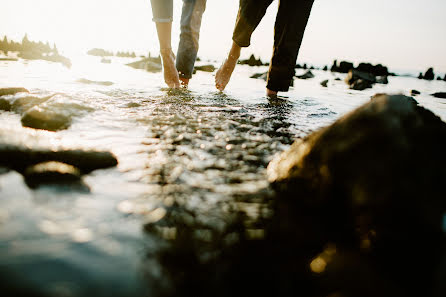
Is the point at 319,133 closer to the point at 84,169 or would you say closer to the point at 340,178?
the point at 340,178

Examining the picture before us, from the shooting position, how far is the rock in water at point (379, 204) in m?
0.65

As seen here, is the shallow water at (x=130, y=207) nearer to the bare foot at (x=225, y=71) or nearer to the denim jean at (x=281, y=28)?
the denim jean at (x=281, y=28)

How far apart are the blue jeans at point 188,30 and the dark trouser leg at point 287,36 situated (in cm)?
128

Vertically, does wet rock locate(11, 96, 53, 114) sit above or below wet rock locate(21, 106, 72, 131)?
above

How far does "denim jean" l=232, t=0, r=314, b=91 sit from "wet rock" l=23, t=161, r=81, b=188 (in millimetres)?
2985

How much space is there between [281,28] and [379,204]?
3.09 metres

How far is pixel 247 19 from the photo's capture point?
3.23 meters

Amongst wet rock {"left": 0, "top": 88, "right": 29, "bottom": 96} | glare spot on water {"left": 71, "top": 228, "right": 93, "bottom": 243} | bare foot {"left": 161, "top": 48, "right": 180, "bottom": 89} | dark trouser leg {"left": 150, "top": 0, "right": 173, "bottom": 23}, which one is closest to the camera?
glare spot on water {"left": 71, "top": 228, "right": 93, "bottom": 243}

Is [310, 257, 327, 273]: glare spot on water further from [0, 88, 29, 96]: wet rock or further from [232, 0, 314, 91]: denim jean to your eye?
[232, 0, 314, 91]: denim jean

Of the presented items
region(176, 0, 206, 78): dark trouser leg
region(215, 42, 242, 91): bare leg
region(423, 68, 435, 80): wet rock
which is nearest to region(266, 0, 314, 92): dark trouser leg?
region(215, 42, 242, 91): bare leg

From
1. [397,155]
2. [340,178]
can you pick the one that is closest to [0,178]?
[340,178]

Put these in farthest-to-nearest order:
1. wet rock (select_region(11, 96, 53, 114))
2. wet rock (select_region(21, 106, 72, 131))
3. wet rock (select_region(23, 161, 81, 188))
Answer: wet rock (select_region(11, 96, 53, 114)), wet rock (select_region(21, 106, 72, 131)), wet rock (select_region(23, 161, 81, 188))

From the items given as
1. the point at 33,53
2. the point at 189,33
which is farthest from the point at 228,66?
the point at 33,53

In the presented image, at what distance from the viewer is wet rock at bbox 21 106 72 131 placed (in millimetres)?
1578
